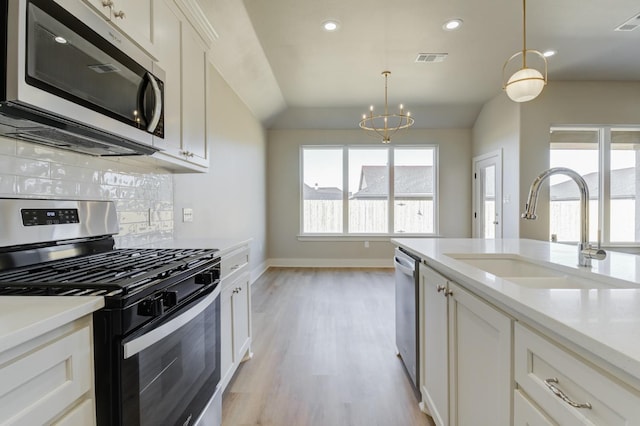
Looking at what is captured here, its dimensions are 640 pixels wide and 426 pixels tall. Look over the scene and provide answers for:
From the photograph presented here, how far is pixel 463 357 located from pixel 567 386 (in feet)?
2.02

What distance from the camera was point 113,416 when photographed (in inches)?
34.7

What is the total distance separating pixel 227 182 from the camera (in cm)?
384

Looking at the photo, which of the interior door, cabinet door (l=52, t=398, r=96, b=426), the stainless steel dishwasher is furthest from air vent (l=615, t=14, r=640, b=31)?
cabinet door (l=52, t=398, r=96, b=426)

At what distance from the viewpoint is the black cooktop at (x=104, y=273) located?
930 millimetres

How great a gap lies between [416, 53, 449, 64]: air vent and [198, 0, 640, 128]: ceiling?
9 centimetres

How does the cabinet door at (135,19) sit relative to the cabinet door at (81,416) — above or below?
above

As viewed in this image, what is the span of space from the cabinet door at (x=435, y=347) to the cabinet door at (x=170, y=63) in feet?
5.13

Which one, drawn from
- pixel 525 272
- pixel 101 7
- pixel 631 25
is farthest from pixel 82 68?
pixel 631 25

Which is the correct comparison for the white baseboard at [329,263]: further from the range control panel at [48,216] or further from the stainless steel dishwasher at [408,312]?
the range control panel at [48,216]

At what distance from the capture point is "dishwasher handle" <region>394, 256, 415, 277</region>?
199cm

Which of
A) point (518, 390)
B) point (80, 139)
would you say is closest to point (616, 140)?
point (518, 390)

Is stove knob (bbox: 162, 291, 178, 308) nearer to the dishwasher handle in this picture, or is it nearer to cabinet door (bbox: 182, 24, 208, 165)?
cabinet door (bbox: 182, 24, 208, 165)

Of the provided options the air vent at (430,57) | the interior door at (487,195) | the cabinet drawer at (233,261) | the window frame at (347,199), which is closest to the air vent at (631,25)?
the air vent at (430,57)

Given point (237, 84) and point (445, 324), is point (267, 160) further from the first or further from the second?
point (445, 324)
